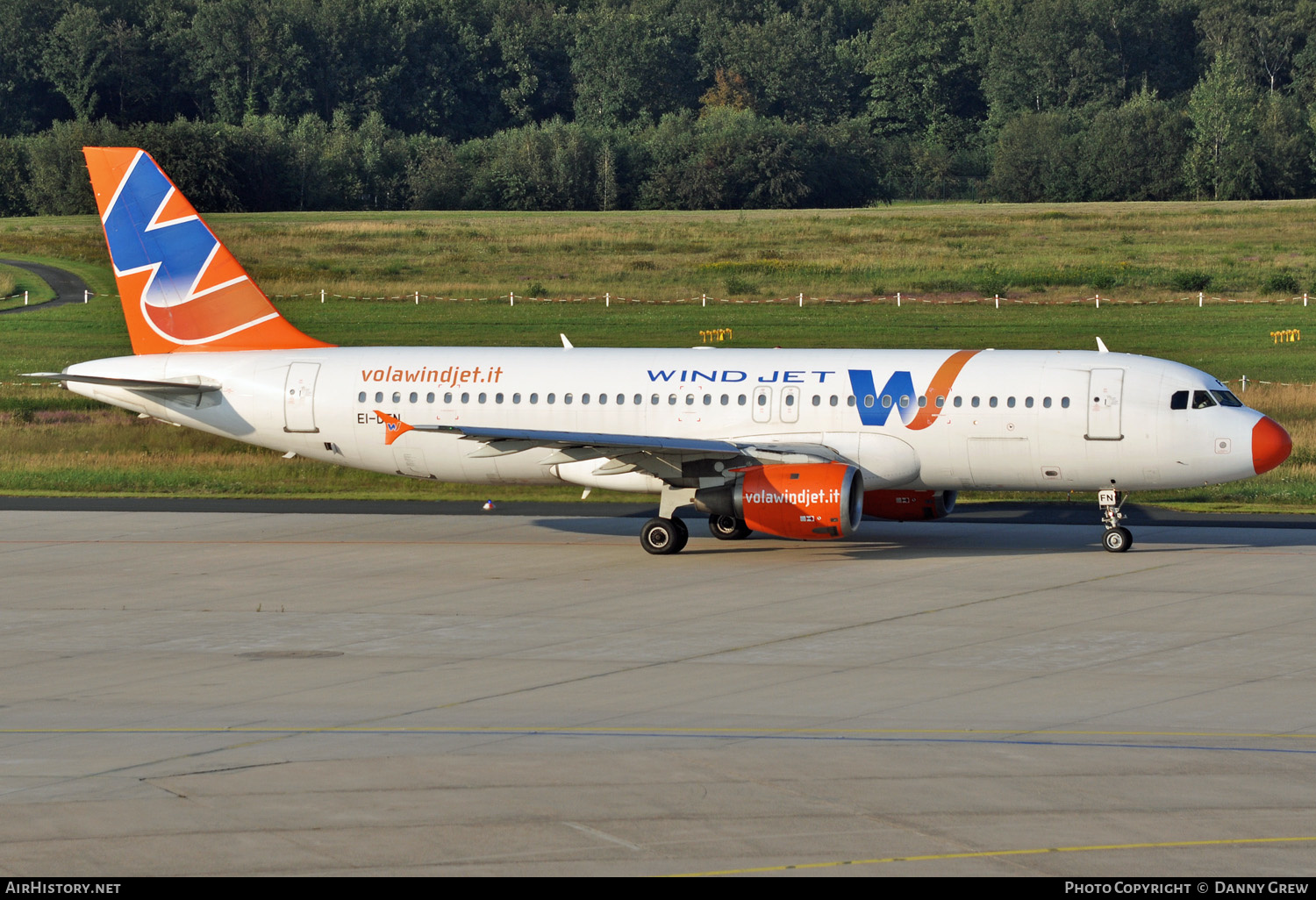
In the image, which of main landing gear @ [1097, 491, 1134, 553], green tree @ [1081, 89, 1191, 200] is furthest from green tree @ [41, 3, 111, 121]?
main landing gear @ [1097, 491, 1134, 553]

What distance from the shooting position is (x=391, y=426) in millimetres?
33625

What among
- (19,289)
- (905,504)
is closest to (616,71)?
(19,289)

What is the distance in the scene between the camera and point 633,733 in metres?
18.9

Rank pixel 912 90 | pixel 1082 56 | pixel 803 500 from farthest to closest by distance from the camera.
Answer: pixel 1082 56, pixel 912 90, pixel 803 500

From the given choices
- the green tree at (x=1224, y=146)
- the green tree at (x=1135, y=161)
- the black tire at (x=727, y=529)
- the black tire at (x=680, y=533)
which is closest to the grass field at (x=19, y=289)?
the black tire at (x=727, y=529)

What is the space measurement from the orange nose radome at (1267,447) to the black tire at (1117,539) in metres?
2.97

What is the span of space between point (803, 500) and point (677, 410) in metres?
4.62

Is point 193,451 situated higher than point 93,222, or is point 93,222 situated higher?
point 93,222

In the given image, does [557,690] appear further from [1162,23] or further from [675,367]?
[1162,23]

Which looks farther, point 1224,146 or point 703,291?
point 1224,146

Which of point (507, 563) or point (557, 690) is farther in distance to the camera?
point (507, 563)

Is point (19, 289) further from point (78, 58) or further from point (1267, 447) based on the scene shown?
point (78, 58)

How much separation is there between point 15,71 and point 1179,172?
128301mm

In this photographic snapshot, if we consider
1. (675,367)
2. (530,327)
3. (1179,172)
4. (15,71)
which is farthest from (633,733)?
(15,71)
